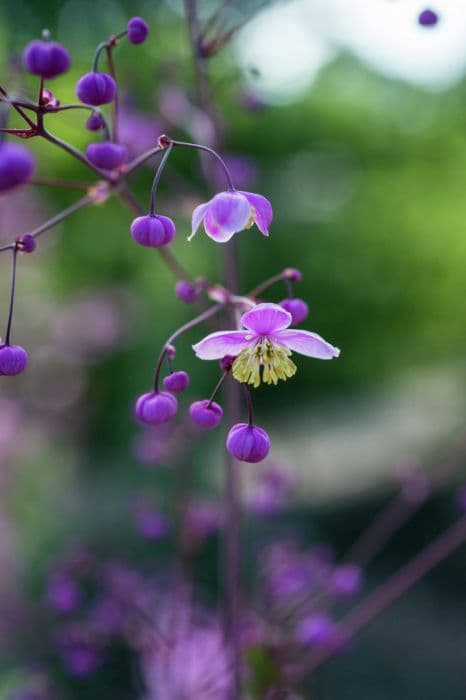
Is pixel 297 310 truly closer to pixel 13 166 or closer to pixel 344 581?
pixel 13 166

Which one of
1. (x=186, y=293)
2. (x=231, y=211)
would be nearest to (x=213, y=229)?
(x=231, y=211)

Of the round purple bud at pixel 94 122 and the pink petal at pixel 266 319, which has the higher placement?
the round purple bud at pixel 94 122

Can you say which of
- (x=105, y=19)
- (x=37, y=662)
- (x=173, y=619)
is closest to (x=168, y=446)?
(x=173, y=619)

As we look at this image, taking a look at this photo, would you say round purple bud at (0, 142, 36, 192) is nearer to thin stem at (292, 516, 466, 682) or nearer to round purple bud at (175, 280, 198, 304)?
round purple bud at (175, 280, 198, 304)

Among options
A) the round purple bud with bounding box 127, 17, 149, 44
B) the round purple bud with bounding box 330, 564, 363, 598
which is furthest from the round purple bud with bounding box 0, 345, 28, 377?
the round purple bud with bounding box 330, 564, 363, 598

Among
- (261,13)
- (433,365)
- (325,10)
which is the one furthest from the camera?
(433,365)

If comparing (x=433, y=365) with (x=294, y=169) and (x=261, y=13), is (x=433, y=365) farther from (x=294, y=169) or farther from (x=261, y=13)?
(x=261, y=13)

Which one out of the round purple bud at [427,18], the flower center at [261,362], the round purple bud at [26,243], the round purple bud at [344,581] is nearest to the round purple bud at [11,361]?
the round purple bud at [26,243]

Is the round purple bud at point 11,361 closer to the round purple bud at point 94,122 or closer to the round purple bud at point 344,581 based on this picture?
the round purple bud at point 94,122
